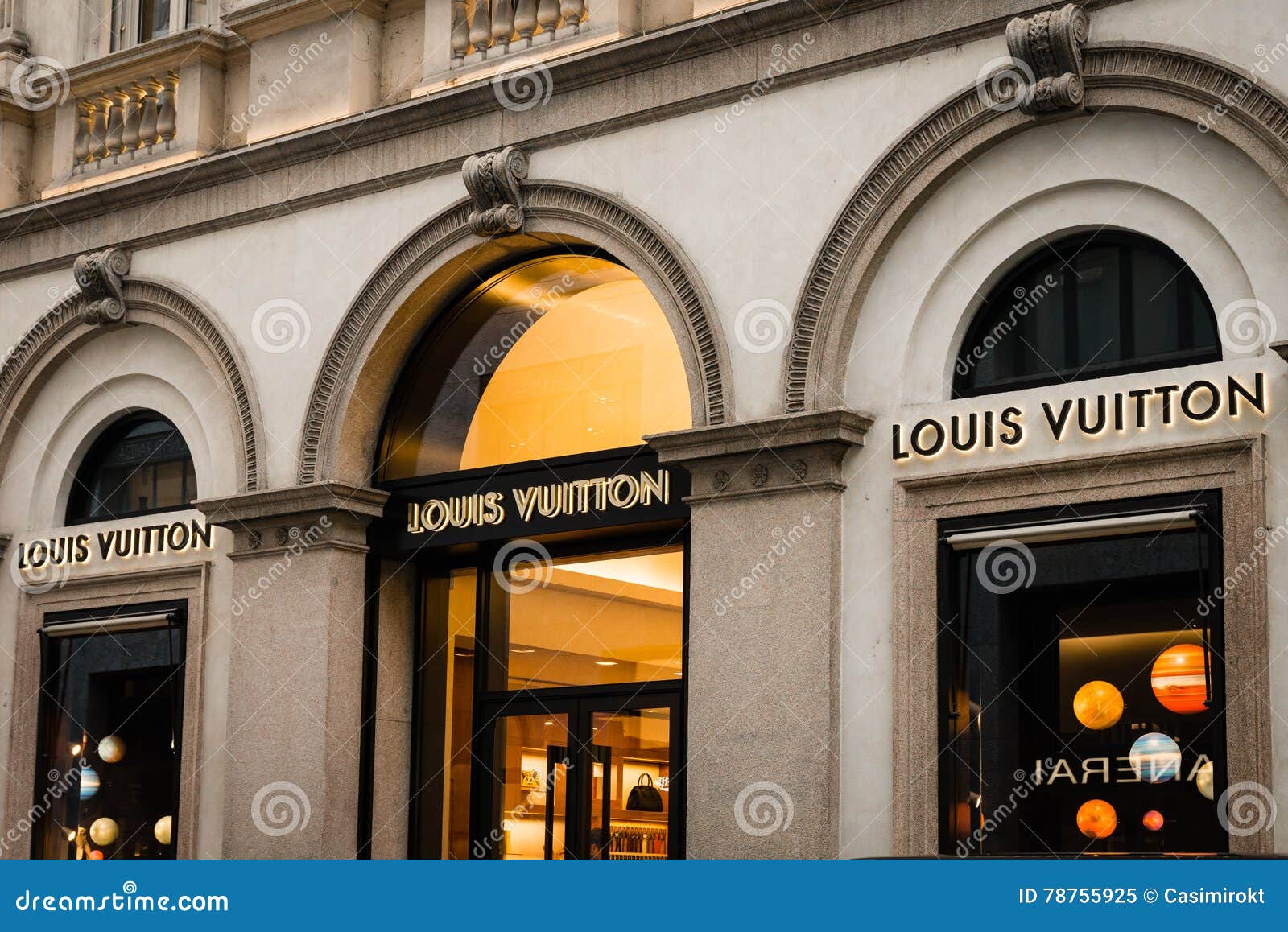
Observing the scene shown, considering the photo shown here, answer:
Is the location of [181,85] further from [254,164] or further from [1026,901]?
[1026,901]

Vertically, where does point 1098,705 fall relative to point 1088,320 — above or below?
below

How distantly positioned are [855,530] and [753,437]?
95 cm

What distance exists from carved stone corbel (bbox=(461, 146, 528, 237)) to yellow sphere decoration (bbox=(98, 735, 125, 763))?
6084mm

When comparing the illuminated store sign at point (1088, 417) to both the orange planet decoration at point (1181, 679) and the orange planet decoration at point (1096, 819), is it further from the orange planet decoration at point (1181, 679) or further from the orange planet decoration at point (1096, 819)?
the orange planet decoration at point (1096, 819)

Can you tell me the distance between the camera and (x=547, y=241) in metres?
14.5

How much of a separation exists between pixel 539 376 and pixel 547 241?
1.15 m

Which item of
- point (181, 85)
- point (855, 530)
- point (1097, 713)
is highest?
point (181, 85)

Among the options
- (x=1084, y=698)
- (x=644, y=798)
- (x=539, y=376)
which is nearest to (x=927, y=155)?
(x=1084, y=698)

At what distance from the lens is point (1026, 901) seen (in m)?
4.56

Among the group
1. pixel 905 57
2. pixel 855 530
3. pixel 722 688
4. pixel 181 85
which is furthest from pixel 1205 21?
pixel 181 85

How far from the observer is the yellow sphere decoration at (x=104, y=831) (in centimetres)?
1675

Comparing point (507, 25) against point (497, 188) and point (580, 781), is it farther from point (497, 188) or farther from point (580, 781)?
point (580, 781)

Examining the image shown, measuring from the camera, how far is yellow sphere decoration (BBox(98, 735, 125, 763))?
16828 mm

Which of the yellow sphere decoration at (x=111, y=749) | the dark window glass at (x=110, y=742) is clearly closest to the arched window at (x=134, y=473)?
the dark window glass at (x=110, y=742)
